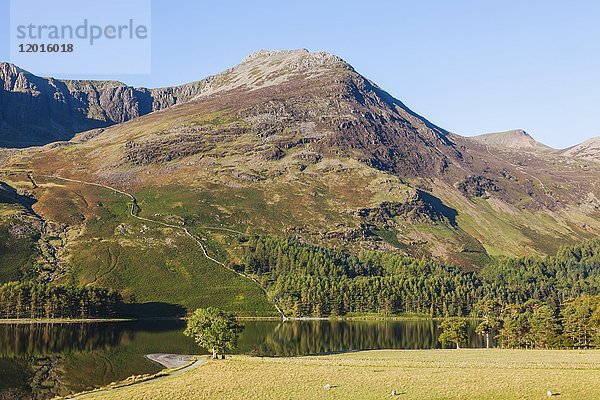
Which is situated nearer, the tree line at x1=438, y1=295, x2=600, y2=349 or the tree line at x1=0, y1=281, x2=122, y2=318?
the tree line at x1=438, y1=295, x2=600, y2=349

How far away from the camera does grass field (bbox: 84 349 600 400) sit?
55281mm

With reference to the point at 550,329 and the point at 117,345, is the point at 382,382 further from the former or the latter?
the point at 550,329

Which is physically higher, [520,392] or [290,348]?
[520,392]

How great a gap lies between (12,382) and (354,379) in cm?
5198

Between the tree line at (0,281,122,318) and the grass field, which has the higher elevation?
the grass field

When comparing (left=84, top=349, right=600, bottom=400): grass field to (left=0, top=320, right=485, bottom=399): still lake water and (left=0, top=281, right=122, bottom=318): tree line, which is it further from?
(left=0, top=281, right=122, bottom=318): tree line

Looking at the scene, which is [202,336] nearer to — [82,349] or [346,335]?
[82,349]

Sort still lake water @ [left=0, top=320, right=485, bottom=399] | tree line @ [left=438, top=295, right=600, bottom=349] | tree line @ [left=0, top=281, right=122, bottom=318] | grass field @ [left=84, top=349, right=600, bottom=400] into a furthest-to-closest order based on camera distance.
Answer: tree line @ [left=0, top=281, right=122, bottom=318] → tree line @ [left=438, top=295, right=600, bottom=349] → still lake water @ [left=0, top=320, right=485, bottom=399] → grass field @ [left=84, top=349, right=600, bottom=400]

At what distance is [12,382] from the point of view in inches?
3182

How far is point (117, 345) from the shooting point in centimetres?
12900

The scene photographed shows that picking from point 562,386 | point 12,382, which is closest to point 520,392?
point 562,386

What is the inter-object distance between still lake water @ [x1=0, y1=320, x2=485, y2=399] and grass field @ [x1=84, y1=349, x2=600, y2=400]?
1980 centimetres

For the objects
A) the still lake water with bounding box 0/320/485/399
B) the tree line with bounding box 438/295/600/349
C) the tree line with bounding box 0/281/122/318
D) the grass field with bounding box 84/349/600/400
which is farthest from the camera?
the tree line with bounding box 0/281/122/318

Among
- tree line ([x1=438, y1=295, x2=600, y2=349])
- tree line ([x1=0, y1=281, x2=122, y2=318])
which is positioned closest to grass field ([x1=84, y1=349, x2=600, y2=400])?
tree line ([x1=438, y1=295, x2=600, y2=349])
